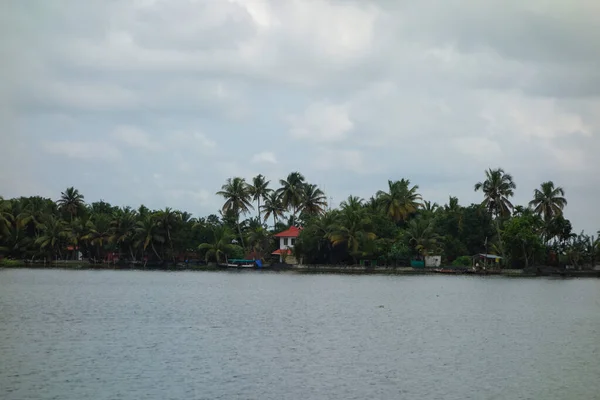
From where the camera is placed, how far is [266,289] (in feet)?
220

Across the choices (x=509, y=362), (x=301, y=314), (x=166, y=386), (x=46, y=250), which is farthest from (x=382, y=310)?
(x=46, y=250)

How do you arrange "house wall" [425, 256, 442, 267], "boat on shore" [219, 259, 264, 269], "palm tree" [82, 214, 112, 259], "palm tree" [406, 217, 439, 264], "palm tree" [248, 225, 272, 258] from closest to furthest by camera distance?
"palm tree" [406, 217, 439, 264] < "house wall" [425, 256, 442, 267] < "boat on shore" [219, 259, 264, 269] < "palm tree" [82, 214, 112, 259] < "palm tree" [248, 225, 272, 258]

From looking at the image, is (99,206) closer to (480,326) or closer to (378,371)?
(480,326)

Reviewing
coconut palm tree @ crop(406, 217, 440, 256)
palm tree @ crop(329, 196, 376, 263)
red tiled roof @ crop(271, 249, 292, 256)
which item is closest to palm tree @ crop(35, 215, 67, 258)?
red tiled roof @ crop(271, 249, 292, 256)

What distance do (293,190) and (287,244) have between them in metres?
8.19

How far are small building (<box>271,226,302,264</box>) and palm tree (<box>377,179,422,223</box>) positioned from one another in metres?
13.2

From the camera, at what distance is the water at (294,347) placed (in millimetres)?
23375

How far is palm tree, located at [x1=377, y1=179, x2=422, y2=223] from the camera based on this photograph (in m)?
107

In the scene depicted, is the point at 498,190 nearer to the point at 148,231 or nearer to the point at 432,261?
the point at 432,261

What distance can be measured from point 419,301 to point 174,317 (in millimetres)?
20555

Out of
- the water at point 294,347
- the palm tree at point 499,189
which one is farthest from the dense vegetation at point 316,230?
the water at point 294,347

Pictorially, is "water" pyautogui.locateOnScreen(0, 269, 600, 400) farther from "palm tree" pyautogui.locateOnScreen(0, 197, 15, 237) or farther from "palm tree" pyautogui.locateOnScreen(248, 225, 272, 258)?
"palm tree" pyautogui.locateOnScreen(248, 225, 272, 258)

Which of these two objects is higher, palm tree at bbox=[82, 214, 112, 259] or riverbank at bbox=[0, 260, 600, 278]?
palm tree at bbox=[82, 214, 112, 259]

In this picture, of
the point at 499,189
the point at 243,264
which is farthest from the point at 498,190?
the point at 243,264
